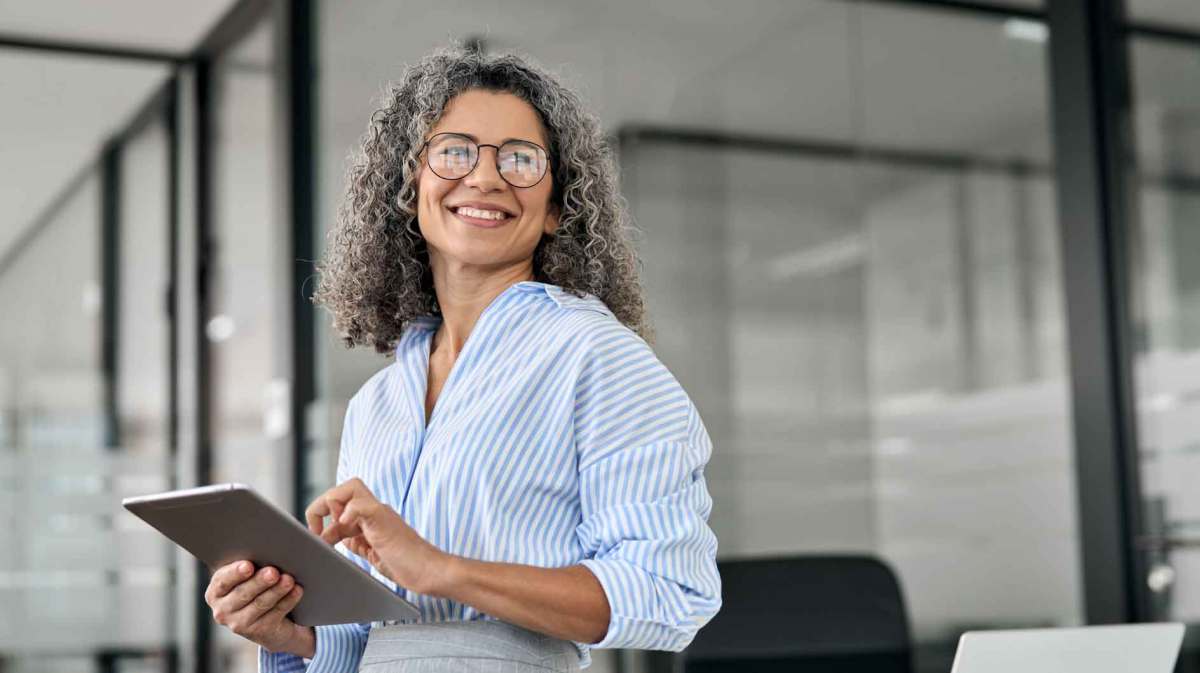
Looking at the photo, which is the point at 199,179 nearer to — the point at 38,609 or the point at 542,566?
the point at 38,609

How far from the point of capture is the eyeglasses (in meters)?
1.46

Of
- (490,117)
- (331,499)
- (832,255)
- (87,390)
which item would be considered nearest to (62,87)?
(87,390)

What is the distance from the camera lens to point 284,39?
485cm

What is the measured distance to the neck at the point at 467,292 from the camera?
1506mm

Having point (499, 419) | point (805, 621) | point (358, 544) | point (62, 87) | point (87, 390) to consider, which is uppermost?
point (62, 87)

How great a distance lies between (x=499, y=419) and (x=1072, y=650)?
604 mm

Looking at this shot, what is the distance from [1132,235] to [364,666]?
73.0 inches

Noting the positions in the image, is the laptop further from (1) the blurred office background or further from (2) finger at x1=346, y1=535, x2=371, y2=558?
(1) the blurred office background

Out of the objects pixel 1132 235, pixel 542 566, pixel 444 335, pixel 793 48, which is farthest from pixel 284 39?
pixel 542 566

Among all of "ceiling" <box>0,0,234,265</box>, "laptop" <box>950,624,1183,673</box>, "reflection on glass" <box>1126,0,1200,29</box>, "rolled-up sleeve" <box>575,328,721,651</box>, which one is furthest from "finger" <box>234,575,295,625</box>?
"ceiling" <box>0,0,234,265</box>

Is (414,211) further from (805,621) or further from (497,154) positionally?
(805,621)

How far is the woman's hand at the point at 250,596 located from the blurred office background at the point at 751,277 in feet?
3.82

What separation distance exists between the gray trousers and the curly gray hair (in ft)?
1.11

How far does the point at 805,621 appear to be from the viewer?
2545 millimetres
